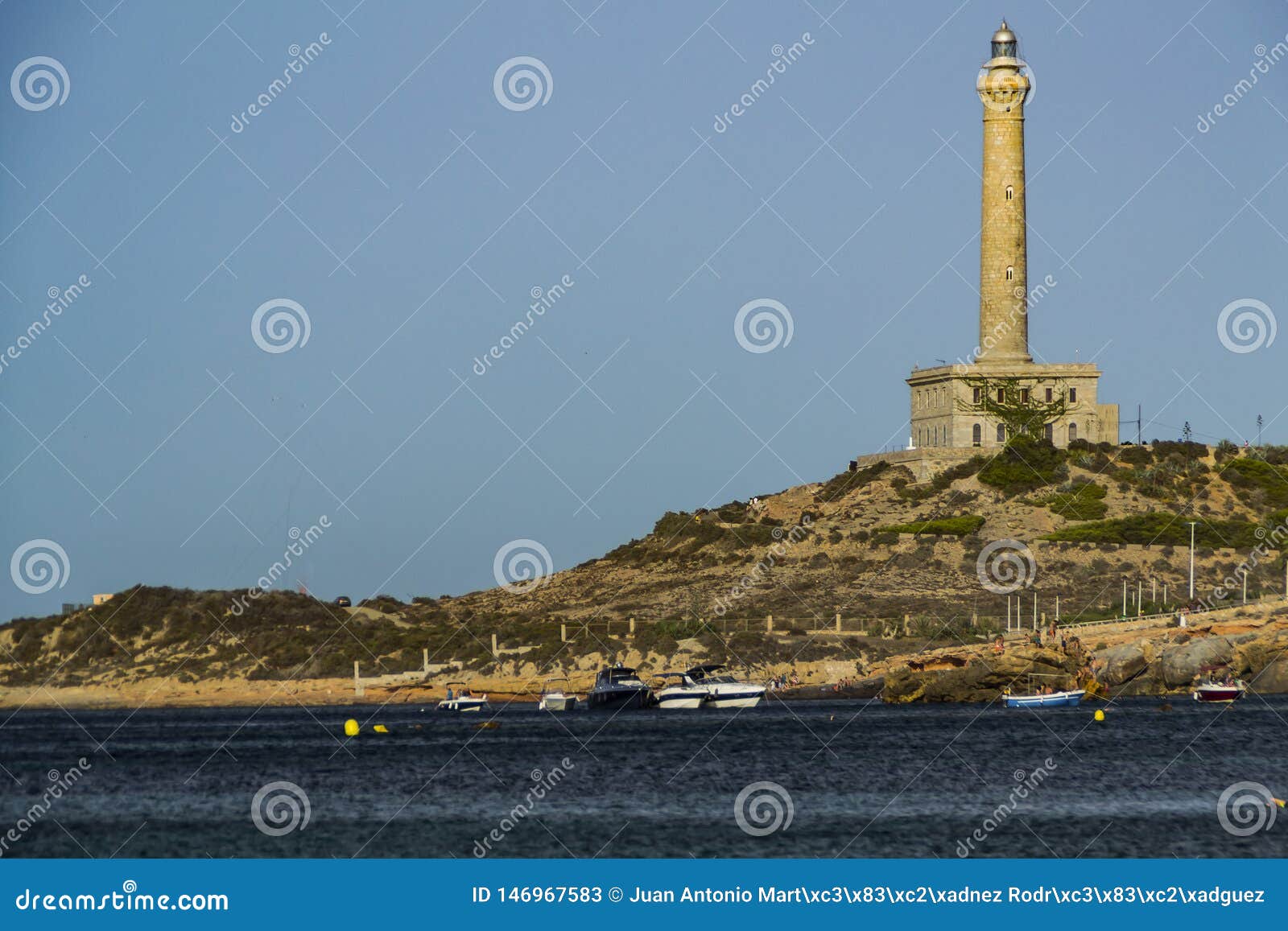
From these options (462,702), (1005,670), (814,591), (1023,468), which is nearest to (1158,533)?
(1023,468)

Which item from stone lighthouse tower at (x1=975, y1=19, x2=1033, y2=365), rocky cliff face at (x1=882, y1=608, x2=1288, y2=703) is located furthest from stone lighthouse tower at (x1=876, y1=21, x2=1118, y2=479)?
rocky cliff face at (x1=882, y1=608, x2=1288, y2=703)

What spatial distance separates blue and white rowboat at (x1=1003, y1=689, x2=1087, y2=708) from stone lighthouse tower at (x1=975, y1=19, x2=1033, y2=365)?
39453mm

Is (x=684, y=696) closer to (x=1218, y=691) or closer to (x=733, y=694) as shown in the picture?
(x=733, y=694)

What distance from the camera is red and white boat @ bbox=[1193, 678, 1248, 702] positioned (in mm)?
90812

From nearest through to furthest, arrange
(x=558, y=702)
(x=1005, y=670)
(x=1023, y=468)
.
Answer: (x=1005, y=670), (x=558, y=702), (x=1023, y=468)

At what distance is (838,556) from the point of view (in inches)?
5017

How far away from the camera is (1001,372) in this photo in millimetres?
127875

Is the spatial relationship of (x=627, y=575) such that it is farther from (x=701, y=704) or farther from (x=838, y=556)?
(x=701, y=704)

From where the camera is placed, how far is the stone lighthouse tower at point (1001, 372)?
123875 mm

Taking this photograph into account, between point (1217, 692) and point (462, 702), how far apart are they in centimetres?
3399

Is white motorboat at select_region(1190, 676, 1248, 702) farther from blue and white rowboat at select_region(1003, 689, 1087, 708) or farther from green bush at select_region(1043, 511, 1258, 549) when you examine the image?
green bush at select_region(1043, 511, 1258, 549)

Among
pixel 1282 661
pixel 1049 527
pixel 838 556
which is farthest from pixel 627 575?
pixel 1282 661

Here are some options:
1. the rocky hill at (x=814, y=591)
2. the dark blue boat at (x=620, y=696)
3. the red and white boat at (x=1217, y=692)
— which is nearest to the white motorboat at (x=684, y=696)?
the dark blue boat at (x=620, y=696)

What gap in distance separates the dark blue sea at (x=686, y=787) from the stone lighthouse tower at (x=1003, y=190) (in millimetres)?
40559
